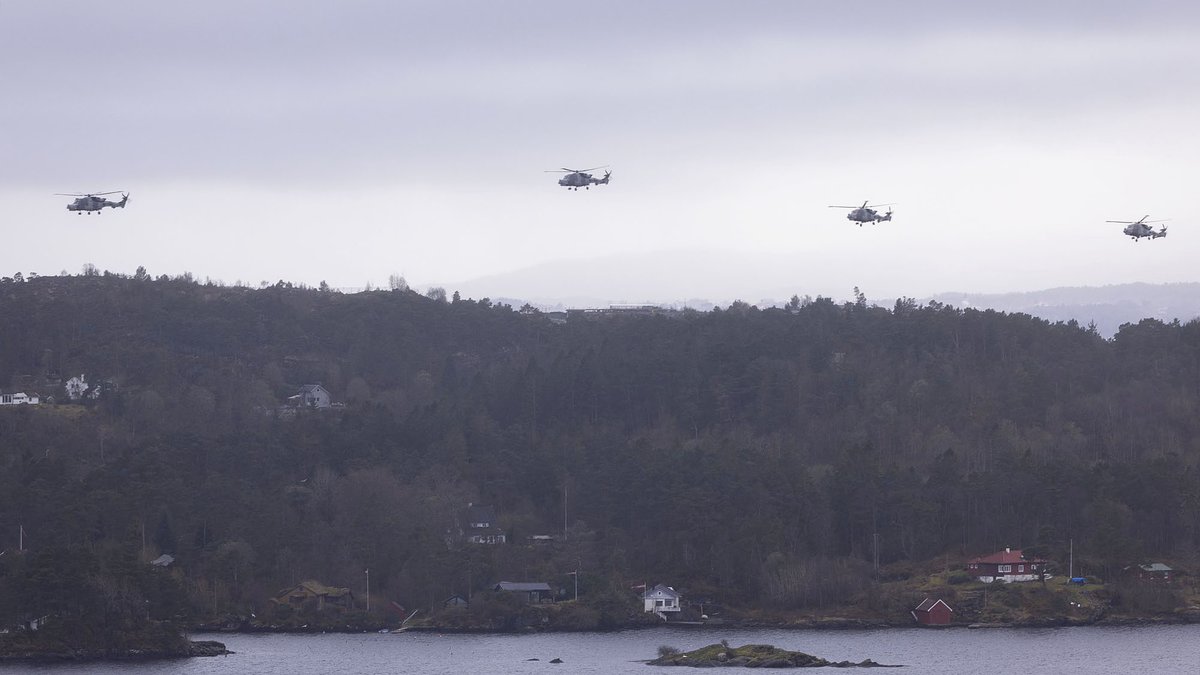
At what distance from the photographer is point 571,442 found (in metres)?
126

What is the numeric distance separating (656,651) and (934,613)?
18.8m

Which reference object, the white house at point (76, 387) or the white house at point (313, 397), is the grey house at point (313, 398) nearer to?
the white house at point (313, 397)

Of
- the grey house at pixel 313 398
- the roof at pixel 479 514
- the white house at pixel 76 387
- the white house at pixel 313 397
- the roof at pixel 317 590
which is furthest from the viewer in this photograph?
the white house at pixel 313 397

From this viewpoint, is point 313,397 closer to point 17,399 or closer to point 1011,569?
point 17,399

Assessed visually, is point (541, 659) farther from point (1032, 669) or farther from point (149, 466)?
point (149, 466)

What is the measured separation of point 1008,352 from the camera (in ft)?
475

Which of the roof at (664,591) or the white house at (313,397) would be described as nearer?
the roof at (664,591)

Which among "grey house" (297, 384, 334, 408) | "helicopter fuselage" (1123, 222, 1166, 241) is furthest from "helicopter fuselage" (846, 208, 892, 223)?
"grey house" (297, 384, 334, 408)

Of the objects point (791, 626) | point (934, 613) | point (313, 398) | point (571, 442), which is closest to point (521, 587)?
point (791, 626)

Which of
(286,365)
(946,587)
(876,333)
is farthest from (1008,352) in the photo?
(286,365)

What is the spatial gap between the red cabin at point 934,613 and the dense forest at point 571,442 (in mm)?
5368

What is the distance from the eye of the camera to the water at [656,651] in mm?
78188

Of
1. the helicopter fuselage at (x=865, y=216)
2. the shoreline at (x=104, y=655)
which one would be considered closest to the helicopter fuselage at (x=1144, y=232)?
the helicopter fuselage at (x=865, y=216)

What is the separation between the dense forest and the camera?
344 feet
